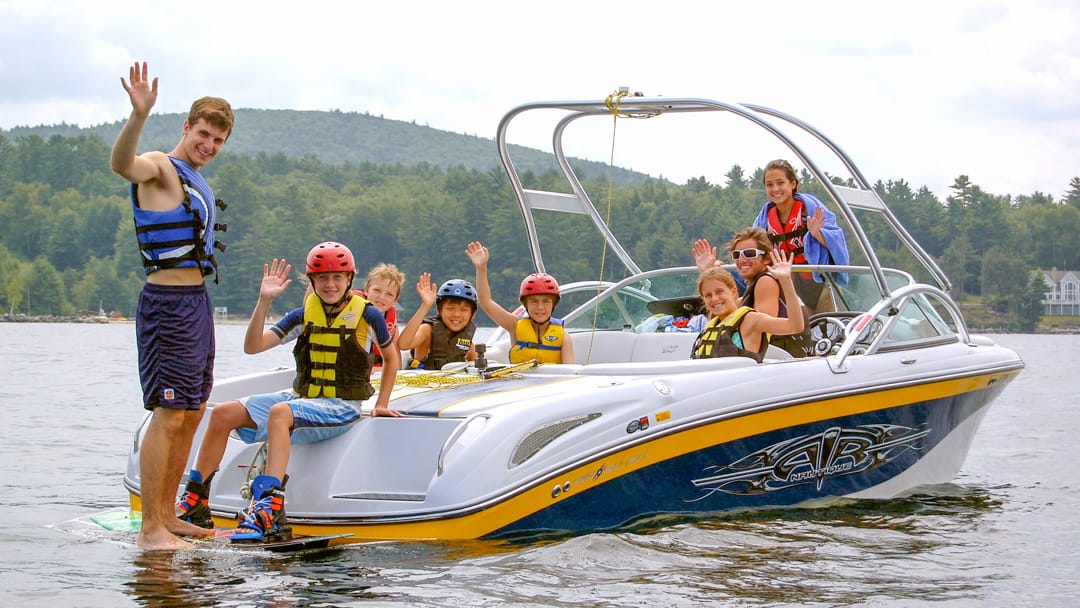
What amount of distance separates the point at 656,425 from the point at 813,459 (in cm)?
138

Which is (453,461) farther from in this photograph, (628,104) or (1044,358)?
(1044,358)

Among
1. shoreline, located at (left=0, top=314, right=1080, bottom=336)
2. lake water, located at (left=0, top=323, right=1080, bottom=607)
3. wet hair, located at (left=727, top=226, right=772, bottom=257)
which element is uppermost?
wet hair, located at (left=727, top=226, right=772, bottom=257)

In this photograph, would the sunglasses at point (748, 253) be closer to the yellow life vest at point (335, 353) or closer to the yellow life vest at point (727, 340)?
the yellow life vest at point (727, 340)

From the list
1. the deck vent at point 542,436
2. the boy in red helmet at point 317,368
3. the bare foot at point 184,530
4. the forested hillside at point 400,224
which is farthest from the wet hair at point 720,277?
the forested hillside at point 400,224

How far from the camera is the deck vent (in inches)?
235

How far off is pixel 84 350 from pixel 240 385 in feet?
114

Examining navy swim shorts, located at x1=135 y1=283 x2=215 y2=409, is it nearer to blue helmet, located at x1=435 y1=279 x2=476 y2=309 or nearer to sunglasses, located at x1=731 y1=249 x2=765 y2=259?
blue helmet, located at x1=435 y1=279 x2=476 y2=309

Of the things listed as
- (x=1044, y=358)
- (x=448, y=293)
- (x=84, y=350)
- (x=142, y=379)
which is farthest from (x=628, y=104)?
(x=1044, y=358)

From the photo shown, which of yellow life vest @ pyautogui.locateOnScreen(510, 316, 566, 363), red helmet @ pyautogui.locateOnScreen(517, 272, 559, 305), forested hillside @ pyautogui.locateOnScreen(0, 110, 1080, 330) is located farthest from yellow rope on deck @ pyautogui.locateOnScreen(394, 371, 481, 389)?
forested hillside @ pyautogui.locateOnScreen(0, 110, 1080, 330)

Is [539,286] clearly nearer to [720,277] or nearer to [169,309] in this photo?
[720,277]

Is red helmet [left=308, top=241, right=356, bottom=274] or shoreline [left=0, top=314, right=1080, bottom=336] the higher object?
red helmet [left=308, top=241, right=356, bottom=274]

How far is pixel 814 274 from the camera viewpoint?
8273 mm

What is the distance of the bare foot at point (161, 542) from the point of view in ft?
18.9

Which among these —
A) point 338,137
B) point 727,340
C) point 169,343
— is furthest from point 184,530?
point 338,137
